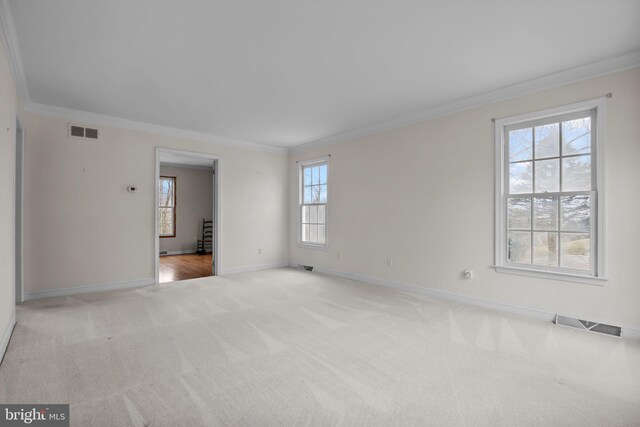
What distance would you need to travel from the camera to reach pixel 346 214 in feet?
18.7

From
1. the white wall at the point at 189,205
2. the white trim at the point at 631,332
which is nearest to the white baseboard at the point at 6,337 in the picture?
the white trim at the point at 631,332

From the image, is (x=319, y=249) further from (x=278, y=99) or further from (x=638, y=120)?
(x=638, y=120)

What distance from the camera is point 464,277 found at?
4.05 metres

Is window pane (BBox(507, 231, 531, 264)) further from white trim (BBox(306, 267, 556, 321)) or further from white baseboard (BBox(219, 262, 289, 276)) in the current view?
white baseboard (BBox(219, 262, 289, 276))

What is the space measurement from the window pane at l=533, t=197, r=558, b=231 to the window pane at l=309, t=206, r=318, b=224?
3.80 metres

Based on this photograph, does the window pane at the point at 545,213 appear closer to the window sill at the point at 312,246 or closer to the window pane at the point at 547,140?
the window pane at the point at 547,140

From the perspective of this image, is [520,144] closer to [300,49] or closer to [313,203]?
[300,49]

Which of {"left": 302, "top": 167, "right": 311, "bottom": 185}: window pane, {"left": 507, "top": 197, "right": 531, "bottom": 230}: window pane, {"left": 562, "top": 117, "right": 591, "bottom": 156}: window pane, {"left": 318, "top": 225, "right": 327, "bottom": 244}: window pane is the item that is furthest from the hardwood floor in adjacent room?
{"left": 562, "top": 117, "right": 591, "bottom": 156}: window pane

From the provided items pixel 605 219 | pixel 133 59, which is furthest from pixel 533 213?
pixel 133 59

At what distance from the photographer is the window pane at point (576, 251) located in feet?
10.5

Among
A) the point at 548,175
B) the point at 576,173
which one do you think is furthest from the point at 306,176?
the point at 576,173

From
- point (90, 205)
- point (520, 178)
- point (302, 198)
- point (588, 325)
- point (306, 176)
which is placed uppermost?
point (306, 176)

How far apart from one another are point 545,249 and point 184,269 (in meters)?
6.35

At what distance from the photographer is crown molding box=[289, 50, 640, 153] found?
298 cm
